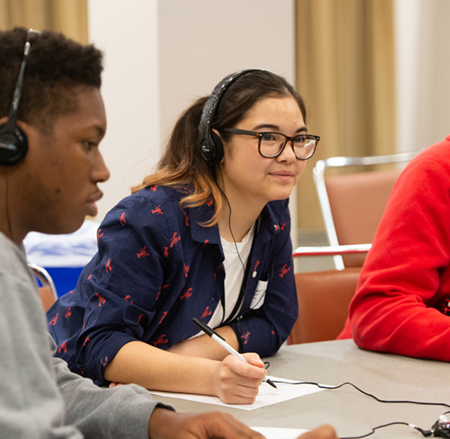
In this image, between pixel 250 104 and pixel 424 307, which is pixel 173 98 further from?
pixel 424 307

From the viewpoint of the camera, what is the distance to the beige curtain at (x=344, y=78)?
10.1 feet

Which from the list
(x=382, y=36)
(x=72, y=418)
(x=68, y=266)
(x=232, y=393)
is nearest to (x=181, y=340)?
(x=232, y=393)

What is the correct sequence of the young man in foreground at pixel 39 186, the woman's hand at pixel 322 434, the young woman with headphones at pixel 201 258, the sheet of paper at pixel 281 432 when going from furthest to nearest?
the young woman with headphones at pixel 201 258 < the sheet of paper at pixel 281 432 < the woman's hand at pixel 322 434 < the young man in foreground at pixel 39 186

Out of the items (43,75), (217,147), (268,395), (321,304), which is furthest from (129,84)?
(43,75)

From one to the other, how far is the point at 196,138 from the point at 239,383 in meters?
0.66

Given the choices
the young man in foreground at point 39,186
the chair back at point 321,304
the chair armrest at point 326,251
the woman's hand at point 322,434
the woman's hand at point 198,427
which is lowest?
the chair back at point 321,304

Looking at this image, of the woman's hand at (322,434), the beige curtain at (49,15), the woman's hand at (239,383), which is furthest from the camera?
the beige curtain at (49,15)

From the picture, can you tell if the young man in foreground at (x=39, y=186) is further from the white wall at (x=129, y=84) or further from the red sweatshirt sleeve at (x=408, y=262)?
the white wall at (x=129, y=84)

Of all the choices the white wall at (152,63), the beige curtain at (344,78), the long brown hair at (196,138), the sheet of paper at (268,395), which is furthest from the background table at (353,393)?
the beige curtain at (344,78)

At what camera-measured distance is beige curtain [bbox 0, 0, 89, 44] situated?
8.46ft

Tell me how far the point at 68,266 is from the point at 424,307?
1357 mm

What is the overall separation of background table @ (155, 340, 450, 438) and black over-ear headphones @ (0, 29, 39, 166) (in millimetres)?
515

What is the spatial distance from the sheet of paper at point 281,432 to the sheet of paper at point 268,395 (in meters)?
0.11

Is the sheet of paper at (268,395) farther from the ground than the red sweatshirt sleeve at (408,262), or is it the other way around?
the red sweatshirt sleeve at (408,262)
